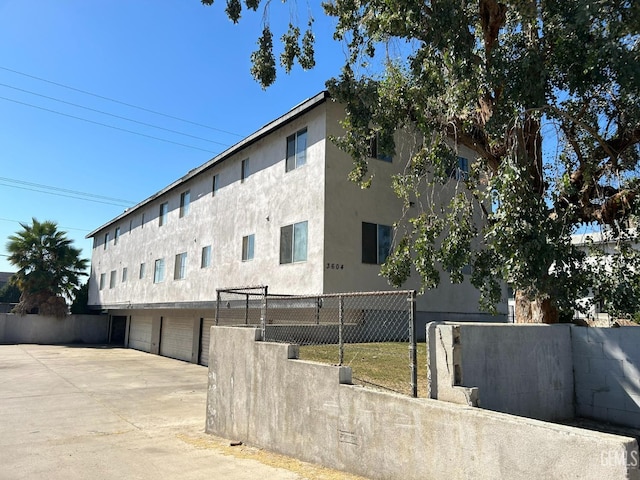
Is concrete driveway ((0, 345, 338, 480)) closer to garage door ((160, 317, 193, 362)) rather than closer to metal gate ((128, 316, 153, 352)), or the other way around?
garage door ((160, 317, 193, 362))

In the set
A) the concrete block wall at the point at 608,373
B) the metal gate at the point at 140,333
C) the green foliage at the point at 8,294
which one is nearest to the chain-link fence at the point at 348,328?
the concrete block wall at the point at 608,373

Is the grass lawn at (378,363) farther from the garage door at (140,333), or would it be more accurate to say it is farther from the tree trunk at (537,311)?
the garage door at (140,333)

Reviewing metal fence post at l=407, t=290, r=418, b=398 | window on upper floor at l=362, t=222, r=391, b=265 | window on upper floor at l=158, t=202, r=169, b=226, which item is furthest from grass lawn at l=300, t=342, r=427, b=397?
window on upper floor at l=158, t=202, r=169, b=226

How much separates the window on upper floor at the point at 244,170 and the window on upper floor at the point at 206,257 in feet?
12.6

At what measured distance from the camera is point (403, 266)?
10.2m

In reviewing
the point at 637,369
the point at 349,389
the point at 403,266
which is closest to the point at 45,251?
the point at 403,266

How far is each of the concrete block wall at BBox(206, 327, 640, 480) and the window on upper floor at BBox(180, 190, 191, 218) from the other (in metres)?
14.6

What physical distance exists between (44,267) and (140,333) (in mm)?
9976

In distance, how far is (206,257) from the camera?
20.5m

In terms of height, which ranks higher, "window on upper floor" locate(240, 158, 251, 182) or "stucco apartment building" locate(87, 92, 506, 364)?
"window on upper floor" locate(240, 158, 251, 182)

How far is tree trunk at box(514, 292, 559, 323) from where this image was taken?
896cm

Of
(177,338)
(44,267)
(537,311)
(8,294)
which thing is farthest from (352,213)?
(8,294)

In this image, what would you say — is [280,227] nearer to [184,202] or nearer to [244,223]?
[244,223]

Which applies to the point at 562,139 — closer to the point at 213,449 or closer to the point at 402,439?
the point at 402,439
